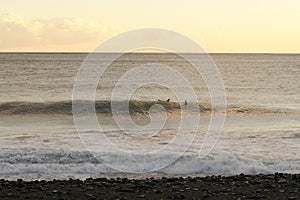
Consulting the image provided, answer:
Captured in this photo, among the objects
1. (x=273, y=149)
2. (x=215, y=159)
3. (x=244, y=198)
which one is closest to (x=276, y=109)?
(x=273, y=149)

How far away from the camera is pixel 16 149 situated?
18.1 metres

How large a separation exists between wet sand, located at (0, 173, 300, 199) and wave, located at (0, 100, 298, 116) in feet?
62.1

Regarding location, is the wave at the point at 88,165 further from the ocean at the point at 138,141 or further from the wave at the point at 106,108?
A: the wave at the point at 106,108

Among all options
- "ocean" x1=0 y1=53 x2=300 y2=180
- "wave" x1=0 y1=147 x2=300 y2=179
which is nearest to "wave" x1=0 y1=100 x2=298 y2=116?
"ocean" x1=0 y1=53 x2=300 y2=180

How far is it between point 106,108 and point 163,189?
73.3 feet

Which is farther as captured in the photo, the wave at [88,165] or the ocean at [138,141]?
the ocean at [138,141]

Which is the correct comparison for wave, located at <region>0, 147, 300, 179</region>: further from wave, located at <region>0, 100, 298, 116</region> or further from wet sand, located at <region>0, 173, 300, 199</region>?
wave, located at <region>0, 100, 298, 116</region>

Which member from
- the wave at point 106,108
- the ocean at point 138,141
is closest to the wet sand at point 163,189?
the ocean at point 138,141

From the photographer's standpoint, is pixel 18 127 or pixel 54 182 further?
pixel 18 127

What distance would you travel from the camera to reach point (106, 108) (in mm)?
34875

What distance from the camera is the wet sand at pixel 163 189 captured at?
12.1 metres

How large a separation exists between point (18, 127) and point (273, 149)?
40.0 ft

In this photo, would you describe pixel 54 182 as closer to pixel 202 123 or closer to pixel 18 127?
pixel 18 127

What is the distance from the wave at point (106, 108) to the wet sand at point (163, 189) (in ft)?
62.1
